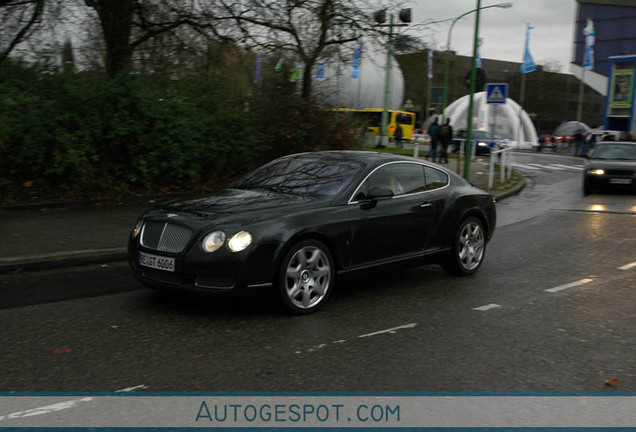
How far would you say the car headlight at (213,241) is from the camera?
18.3 feet

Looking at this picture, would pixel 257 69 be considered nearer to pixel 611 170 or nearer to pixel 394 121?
pixel 611 170

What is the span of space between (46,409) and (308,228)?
2806 mm

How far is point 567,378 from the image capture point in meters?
4.52

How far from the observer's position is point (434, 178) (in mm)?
7695

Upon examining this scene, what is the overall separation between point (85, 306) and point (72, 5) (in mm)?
10815

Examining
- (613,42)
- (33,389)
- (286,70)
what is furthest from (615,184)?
(613,42)

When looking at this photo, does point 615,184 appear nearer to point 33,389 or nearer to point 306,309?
point 306,309

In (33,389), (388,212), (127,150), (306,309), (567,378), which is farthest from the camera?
(127,150)

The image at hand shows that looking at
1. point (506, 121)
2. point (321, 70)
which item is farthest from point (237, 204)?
point (506, 121)

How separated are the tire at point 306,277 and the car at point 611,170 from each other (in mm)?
14837

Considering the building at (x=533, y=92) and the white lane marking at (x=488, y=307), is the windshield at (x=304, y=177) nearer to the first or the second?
the white lane marking at (x=488, y=307)

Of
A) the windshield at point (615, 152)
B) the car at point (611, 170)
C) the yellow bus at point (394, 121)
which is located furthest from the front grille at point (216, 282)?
the yellow bus at point (394, 121)

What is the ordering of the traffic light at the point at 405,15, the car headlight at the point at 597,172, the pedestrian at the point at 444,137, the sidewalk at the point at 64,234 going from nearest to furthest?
the sidewalk at the point at 64,234 → the traffic light at the point at 405,15 → the car headlight at the point at 597,172 → the pedestrian at the point at 444,137

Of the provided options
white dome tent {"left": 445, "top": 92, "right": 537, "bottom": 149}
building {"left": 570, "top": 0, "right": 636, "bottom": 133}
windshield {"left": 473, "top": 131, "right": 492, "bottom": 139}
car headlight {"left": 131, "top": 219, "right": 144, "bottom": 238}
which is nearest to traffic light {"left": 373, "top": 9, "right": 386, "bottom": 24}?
car headlight {"left": 131, "top": 219, "right": 144, "bottom": 238}
